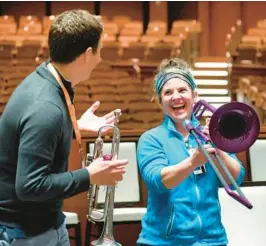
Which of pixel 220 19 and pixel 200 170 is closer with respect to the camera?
pixel 200 170

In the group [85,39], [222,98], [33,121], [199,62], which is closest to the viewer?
[33,121]

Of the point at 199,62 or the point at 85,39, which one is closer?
the point at 85,39

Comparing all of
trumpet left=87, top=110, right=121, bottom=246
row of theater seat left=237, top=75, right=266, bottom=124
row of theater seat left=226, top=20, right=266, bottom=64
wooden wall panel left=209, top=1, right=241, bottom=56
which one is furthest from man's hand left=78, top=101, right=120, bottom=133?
wooden wall panel left=209, top=1, right=241, bottom=56

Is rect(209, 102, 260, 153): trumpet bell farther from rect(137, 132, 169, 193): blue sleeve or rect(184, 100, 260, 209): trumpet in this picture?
rect(137, 132, 169, 193): blue sleeve

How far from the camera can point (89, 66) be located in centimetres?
196

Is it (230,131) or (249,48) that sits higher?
(230,131)

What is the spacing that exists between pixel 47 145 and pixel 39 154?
1.4 inches

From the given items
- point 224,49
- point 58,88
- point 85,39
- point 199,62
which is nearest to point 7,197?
point 58,88

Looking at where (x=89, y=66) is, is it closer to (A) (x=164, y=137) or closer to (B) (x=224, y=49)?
(A) (x=164, y=137)

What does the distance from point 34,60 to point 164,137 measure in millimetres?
7008

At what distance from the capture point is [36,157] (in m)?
1.77

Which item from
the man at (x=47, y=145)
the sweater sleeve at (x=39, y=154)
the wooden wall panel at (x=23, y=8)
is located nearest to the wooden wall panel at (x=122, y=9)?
the wooden wall panel at (x=23, y=8)

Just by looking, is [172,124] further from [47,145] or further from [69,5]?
[69,5]

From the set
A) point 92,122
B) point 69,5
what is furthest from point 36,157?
point 69,5
